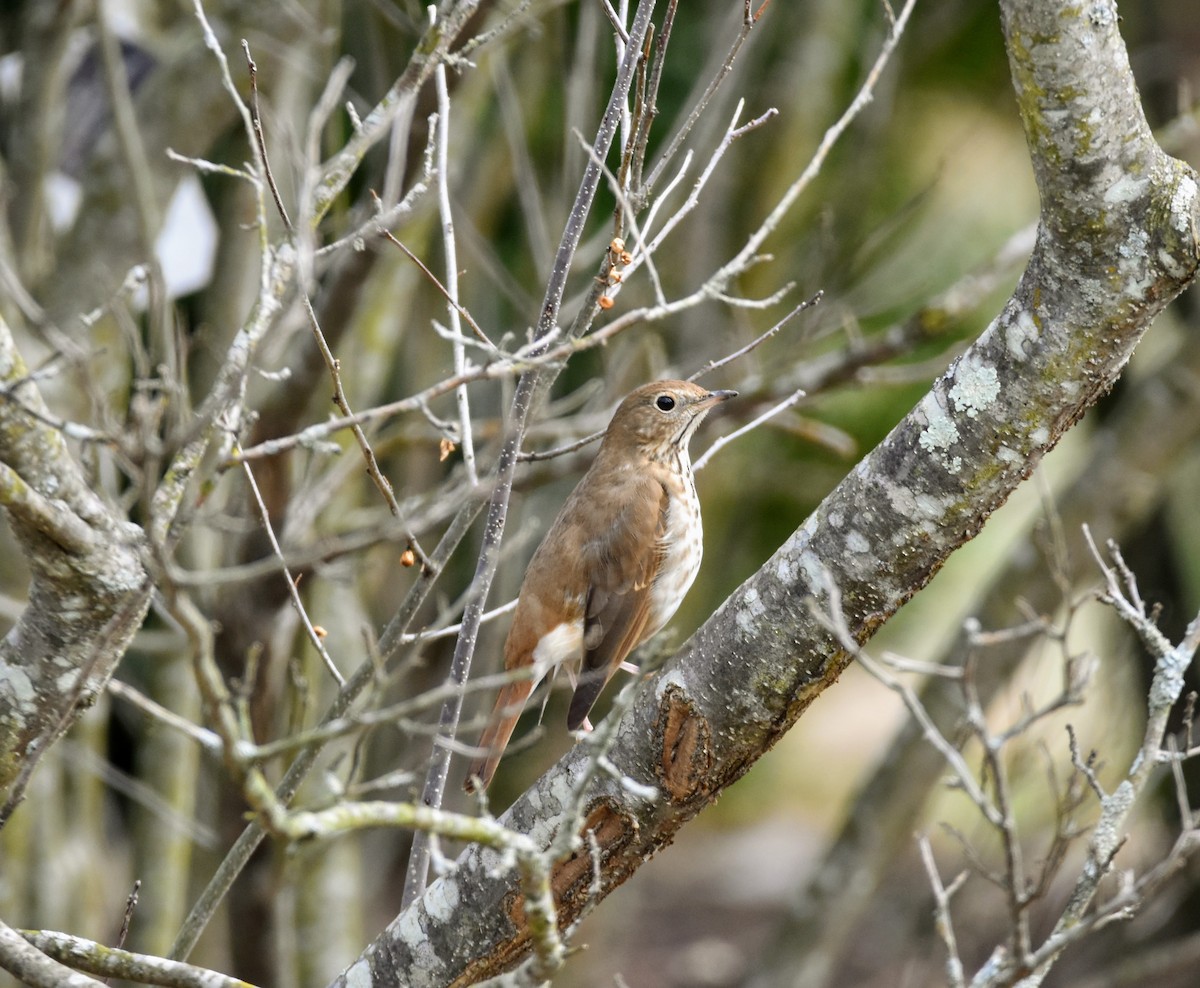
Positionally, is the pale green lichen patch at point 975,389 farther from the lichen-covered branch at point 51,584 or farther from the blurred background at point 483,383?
the blurred background at point 483,383

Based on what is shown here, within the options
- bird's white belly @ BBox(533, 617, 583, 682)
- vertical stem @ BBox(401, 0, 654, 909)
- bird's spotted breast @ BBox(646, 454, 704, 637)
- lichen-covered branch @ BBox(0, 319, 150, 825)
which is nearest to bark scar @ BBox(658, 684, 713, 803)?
vertical stem @ BBox(401, 0, 654, 909)

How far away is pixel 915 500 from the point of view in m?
2.58

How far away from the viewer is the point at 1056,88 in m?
2.34

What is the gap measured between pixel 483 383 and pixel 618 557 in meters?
4.02

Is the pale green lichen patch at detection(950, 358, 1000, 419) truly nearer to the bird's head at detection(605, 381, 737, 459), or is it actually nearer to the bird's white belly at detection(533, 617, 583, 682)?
the bird's white belly at detection(533, 617, 583, 682)

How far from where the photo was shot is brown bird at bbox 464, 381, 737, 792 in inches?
186

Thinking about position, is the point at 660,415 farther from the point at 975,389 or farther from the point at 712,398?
the point at 975,389

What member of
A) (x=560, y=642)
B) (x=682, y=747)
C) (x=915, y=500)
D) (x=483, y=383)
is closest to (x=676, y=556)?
(x=560, y=642)

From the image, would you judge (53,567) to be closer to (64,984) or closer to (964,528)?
(64,984)

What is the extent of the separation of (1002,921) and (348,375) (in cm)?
487

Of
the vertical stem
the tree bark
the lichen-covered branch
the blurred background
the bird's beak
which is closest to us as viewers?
the tree bark

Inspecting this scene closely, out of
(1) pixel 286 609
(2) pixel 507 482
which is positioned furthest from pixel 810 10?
(2) pixel 507 482

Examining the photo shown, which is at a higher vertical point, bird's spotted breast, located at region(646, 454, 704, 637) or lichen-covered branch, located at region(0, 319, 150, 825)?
bird's spotted breast, located at region(646, 454, 704, 637)

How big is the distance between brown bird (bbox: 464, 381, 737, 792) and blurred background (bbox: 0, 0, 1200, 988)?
0.34 meters
